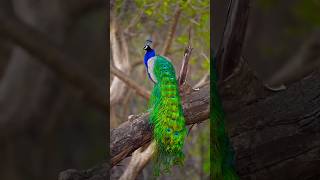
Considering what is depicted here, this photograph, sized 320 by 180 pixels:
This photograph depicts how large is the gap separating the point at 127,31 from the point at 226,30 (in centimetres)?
21

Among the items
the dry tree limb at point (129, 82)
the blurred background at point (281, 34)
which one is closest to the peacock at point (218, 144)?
the dry tree limb at point (129, 82)

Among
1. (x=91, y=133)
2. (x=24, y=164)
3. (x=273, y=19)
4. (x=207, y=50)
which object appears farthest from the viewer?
(x=91, y=133)

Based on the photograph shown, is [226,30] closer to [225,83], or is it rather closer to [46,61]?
[225,83]

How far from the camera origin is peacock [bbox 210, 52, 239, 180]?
1399mm

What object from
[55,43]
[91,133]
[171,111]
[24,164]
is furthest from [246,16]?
[91,133]

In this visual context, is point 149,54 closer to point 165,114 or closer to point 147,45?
point 147,45

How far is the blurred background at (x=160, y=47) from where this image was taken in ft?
4.45

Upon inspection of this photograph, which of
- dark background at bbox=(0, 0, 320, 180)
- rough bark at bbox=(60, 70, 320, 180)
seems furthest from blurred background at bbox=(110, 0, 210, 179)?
dark background at bbox=(0, 0, 320, 180)

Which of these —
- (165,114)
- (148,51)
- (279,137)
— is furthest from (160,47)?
(279,137)

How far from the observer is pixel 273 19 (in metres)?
2.85

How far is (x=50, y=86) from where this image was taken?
9.26 ft

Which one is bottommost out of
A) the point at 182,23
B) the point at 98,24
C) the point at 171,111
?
the point at 171,111

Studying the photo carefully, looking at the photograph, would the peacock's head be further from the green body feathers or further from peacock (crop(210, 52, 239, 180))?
peacock (crop(210, 52, 239, 180))

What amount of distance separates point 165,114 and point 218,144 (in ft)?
0.46
